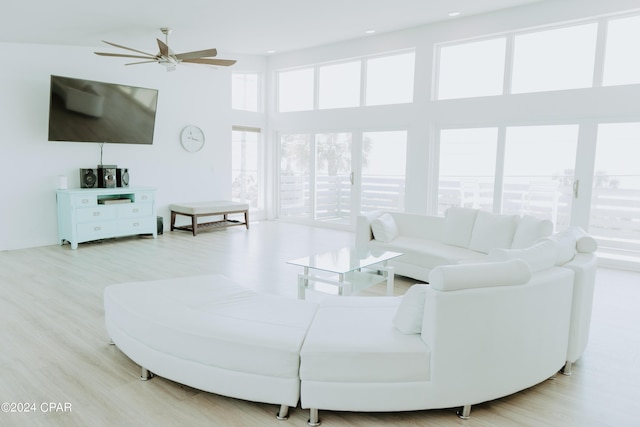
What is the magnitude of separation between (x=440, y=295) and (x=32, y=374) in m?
2.40

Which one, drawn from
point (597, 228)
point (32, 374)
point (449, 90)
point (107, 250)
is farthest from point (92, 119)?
point (597, 228)

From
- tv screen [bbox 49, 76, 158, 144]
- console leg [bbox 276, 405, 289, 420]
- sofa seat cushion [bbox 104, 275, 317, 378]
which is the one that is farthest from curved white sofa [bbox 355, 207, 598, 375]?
tv screen [bbox 49, 76, 158, 144]

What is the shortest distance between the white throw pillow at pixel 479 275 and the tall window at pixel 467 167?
15.1 ft

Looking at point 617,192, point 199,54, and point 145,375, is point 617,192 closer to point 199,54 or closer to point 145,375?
point 199,54

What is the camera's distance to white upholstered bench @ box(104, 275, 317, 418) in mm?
2092

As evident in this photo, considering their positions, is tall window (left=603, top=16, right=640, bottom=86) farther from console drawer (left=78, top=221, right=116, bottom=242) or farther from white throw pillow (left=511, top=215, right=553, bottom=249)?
console drawer (left=78, top=221, right=116, bottom=242)

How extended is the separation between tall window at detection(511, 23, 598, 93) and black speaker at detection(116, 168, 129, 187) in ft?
19.9

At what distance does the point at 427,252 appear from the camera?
4.41 m

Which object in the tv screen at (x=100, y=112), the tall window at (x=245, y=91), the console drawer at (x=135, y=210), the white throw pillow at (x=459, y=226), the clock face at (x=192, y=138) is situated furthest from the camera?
the tall window at (x=245, y=91)

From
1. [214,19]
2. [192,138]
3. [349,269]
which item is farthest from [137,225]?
[349,269]

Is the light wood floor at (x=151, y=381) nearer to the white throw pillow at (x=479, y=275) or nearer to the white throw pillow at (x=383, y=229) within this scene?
the white throw pillow at (x=383, y=229)

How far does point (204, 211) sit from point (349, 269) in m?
4.31

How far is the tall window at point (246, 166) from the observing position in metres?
8.80

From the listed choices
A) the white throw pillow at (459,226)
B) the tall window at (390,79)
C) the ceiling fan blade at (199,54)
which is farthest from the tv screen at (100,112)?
the white throw pillow at (459,226)
